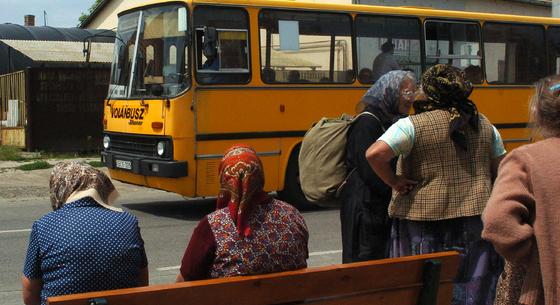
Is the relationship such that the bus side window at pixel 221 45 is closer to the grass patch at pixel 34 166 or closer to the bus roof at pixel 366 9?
the bus roof at pixel 366 9

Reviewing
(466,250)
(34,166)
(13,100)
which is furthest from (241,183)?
(13,100)

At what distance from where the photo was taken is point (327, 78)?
10.9m

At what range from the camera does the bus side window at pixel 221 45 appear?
969 cm

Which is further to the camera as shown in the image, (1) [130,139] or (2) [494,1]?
(2) [494,1]

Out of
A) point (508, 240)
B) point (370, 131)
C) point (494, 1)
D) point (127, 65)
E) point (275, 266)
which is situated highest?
point (494, 1)

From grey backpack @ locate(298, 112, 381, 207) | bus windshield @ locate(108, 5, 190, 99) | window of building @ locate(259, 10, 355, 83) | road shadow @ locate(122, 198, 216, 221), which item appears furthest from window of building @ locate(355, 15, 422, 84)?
grey backpack @ locate(298, 112, 381, 207)

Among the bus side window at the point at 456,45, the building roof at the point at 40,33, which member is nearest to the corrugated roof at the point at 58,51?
the building roof at the point at 40,33

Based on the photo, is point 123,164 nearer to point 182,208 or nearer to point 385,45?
point 182,208

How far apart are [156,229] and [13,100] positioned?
414 inches

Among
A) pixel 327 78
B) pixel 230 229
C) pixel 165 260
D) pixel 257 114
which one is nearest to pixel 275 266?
pixel 230 229

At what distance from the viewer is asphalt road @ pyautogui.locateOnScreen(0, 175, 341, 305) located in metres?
7.08

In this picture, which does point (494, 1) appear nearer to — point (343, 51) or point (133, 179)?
point (343, 51)

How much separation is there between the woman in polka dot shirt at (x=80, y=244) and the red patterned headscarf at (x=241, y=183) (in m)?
0.50

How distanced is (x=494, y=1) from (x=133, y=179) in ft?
54.5
